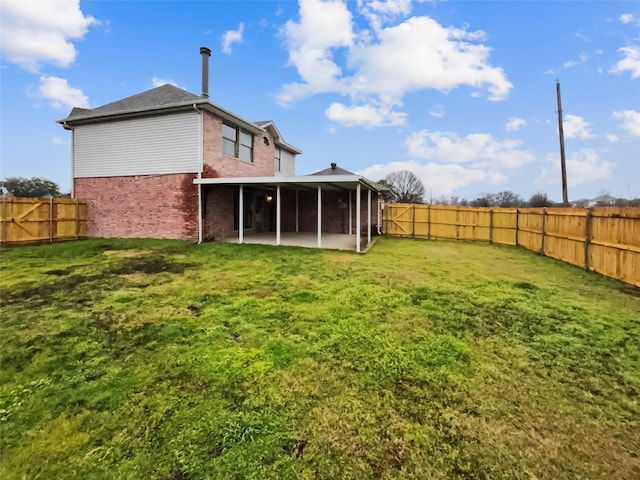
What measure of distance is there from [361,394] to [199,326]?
8.09 ft

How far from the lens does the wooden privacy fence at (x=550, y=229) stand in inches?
264

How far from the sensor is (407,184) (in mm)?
43844

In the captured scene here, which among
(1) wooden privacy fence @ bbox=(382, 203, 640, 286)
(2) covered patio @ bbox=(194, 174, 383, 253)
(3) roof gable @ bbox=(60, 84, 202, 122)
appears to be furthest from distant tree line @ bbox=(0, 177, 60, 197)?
(1) wooden privacy fence @ bbox=(382, 203, 640, 286)

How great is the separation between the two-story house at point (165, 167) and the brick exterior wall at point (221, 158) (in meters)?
0.04

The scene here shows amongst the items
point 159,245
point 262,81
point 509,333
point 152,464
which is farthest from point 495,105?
point 152,464

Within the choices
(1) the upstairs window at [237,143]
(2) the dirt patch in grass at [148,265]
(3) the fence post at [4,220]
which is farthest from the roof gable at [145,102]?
(2) the dirt patch in grass at [148,265]

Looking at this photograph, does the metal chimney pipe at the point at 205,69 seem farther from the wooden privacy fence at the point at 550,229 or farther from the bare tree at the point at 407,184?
the bare tree at the point at 407,184

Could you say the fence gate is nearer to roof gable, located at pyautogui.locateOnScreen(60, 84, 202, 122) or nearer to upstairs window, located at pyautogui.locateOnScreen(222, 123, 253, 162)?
upstairs window, located at pyautogui.locateOnScreen(222, 123, 253, 162)

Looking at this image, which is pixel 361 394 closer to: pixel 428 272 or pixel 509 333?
pixel 509 333

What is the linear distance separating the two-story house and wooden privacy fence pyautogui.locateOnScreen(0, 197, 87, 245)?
0.59 m

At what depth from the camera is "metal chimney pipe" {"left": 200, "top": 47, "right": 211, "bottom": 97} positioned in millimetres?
12241

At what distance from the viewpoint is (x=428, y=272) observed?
300 inches

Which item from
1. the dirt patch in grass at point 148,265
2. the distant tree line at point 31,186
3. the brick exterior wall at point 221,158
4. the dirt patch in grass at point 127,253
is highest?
the distant tree line at point 31,186

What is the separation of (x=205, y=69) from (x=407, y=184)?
3574cm
